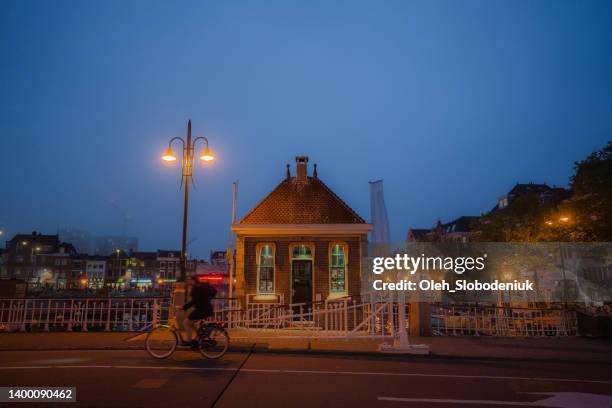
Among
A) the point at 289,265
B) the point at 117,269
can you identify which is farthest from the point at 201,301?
the point at 117,269

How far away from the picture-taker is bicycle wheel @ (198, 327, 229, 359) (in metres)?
9.66

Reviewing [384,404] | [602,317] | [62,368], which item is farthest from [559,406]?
[602,317]

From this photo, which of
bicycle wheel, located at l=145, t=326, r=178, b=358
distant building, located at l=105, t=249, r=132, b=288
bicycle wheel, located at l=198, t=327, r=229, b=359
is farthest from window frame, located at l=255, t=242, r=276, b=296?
distant building, located at l=105, t=249, r=132, b=288

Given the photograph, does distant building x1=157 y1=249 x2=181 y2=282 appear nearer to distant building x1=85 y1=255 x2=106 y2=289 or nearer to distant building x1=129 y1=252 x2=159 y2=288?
distant building x1=129 y1=252 x2=159 y2=288

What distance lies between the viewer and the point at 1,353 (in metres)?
10.2

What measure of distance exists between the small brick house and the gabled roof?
0.08 meters

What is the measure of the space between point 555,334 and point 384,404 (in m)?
12.7

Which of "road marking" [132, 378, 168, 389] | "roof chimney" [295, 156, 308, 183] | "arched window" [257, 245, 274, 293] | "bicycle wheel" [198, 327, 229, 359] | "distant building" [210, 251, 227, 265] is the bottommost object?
"road marking" [132, 378, 168, 389]

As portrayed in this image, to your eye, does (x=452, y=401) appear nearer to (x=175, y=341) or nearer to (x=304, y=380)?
(x=304, y=380)

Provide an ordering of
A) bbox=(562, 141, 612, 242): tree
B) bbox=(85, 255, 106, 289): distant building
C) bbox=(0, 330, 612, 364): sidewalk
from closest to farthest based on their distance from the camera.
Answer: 1. bbox=(0, 330, 612, 364): sidewalk
2. bbox=(562, 141, 612, 242): tree
3. bbox=(85, 255, 106, 289): distant building

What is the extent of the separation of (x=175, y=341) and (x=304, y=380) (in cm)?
340

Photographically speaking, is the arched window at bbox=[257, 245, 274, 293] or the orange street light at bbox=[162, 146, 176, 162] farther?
the arched window at bbox=[257, 245, 274, 293]

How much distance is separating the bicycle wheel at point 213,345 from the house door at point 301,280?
9.82m

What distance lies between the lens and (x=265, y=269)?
20.0m
